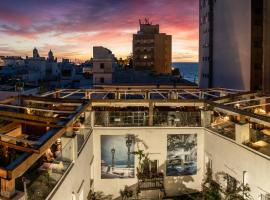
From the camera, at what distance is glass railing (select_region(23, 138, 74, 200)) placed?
6.20 m

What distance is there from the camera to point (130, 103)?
46.1ft

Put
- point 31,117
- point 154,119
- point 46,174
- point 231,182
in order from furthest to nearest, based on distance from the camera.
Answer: point 154,119 → point 231,182 → point 31,117 → point 46,174

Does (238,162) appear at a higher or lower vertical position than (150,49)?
lower

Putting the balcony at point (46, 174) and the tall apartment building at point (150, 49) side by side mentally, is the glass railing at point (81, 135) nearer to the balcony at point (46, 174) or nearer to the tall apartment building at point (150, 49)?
the balcony at point (46, 174)

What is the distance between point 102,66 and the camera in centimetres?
3897

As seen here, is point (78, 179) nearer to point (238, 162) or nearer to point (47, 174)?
point (47, 174)

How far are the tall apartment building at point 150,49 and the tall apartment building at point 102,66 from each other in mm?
38500

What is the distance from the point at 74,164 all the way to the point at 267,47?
2044cm

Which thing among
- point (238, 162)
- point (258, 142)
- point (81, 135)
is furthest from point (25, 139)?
point (258, 142)

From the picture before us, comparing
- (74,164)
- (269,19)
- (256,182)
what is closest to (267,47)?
(269,19)

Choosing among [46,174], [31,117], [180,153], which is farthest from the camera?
[180,153]

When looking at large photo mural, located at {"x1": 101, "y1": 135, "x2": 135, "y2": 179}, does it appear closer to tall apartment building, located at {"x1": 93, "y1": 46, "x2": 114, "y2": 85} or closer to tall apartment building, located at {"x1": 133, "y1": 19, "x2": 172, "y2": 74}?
tall apartment building, located at {"x1": 93, "y1": 46, "x2": 114, "y2": 85}

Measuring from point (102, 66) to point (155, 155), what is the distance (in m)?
26.1

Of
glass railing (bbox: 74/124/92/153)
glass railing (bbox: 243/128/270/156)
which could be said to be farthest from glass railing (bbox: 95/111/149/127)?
glass railing (bbox: 243/128/270/156)
